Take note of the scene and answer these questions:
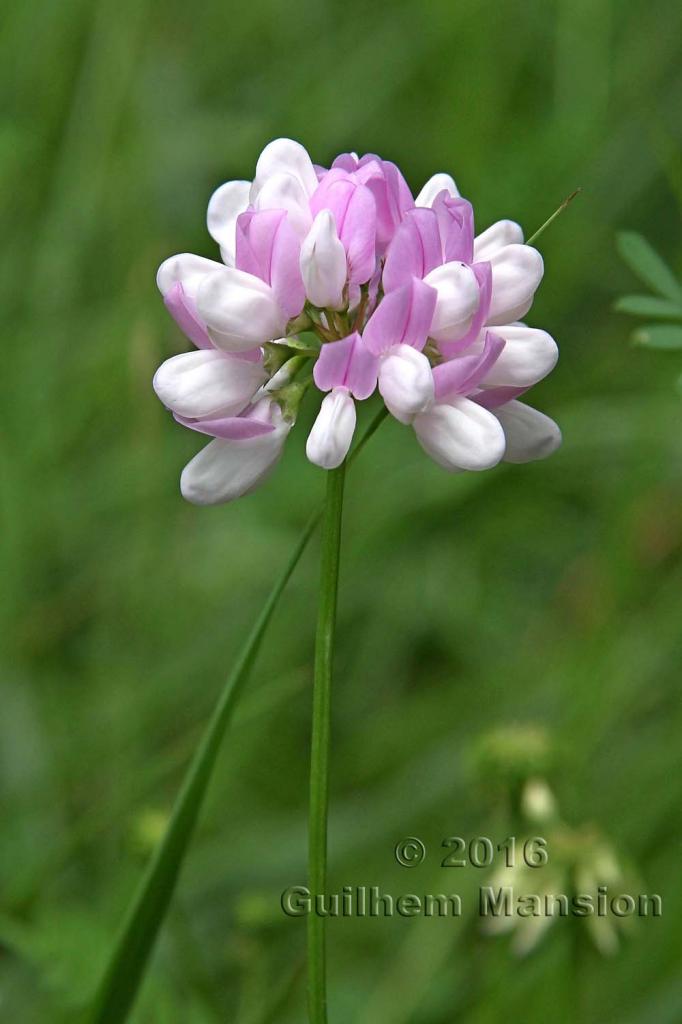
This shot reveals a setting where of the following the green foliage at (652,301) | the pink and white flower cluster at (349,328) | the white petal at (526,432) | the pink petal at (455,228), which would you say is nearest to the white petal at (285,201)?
the pink and white flower cluster at (349,328)

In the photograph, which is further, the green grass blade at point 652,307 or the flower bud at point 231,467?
the green grass blade at point 652,307

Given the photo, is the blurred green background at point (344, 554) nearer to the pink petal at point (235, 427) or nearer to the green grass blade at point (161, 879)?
the green grass blade at point (161, 879)

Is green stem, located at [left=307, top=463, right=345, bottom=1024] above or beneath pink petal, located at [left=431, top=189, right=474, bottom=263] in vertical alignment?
beneath

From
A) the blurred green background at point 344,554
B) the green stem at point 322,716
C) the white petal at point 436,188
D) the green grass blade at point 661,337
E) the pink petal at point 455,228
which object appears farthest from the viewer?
the blurred green background at point 344,554

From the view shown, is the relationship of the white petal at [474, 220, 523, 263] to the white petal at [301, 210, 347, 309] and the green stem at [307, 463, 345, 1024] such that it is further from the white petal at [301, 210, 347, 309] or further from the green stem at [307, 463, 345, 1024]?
the green stem at [307, 463, 345, 1024]

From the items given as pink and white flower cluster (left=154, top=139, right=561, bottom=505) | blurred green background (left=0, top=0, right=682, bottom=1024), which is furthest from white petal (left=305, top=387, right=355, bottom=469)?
blurred green background (left=0, top=0, right=682, bottom=1024)

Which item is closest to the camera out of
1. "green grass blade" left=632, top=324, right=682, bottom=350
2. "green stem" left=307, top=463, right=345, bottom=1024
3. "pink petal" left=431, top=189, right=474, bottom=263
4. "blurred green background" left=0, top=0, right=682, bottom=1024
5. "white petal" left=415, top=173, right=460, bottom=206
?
"green stem" left=307, top=463, right=345, bottom=1024

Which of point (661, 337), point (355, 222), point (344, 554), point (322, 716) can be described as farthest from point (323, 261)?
point (344, 554)
